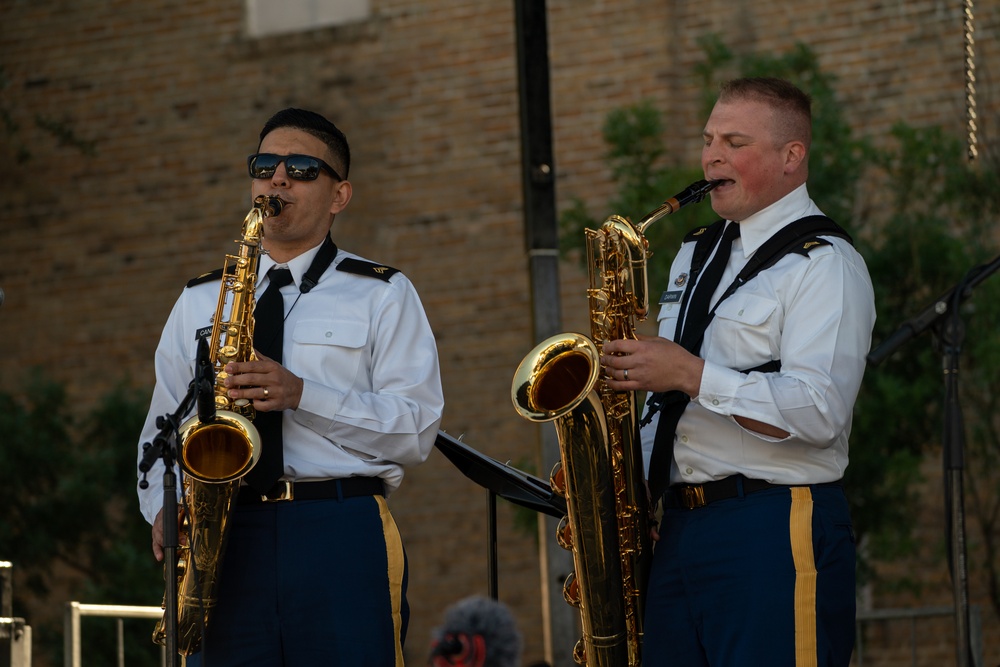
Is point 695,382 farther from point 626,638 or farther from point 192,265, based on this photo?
point 192,265

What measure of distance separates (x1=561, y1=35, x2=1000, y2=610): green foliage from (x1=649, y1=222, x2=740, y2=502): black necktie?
3422 mm

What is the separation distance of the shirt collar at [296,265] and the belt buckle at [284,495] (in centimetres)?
61

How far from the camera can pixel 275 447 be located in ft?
12.4

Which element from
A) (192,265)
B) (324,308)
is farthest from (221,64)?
(324,308)

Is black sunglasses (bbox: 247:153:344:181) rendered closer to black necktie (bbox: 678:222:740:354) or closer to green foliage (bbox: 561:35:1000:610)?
black necktie (bbox: 678:222:740:354)

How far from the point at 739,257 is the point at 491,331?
604 centimetres

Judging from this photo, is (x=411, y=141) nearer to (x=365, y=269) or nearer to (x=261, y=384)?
(x=365, y=269)

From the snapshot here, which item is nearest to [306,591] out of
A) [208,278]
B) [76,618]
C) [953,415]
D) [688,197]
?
[208,278]

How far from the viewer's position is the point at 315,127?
416cm

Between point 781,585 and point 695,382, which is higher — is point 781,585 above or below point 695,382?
below

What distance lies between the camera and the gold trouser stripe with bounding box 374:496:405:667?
3787 millimetres

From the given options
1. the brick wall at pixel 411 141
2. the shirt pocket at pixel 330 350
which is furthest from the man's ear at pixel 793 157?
the brick wall at pixel 411 141

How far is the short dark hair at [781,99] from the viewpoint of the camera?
3918 mm

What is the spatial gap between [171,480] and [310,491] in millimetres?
393
